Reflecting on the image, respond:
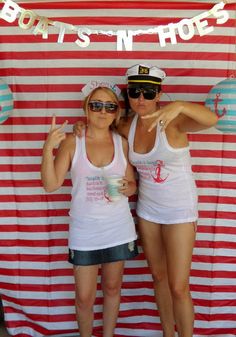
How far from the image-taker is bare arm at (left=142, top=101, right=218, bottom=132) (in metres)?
2.17

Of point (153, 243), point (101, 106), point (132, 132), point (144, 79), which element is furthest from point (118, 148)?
point (153, 243)

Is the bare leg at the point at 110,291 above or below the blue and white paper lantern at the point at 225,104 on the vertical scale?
below

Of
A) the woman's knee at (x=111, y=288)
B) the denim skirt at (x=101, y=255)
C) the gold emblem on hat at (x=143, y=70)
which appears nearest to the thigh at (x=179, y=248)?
the denim skirt at (x=101, y=255)

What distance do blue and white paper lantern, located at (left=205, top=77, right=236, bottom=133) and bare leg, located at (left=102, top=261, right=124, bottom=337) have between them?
3.19 ft

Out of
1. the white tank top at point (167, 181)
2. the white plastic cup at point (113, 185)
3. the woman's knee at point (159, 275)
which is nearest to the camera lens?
the white plastic cup at point (113, 185)

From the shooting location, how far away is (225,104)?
2.35 metres

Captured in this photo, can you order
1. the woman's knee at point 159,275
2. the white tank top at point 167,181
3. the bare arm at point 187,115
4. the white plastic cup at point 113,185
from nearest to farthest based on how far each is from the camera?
the bare arm at point 187,115, the white plastic cup at point 113,185, the white tank top at point 167,181, the woman's knee at point 159,275

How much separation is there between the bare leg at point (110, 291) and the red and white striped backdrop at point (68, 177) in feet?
A: 1.06

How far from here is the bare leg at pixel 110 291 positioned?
2568 mm

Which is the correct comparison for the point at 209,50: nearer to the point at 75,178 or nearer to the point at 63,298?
the point at 75,178

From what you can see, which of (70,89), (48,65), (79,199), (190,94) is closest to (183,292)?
(79,199)

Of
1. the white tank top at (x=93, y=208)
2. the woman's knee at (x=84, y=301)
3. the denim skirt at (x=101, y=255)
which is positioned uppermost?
the white tank top at (x=93, y=208)

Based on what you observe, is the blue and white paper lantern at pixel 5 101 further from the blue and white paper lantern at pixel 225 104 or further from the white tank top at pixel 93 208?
the blue and white paper lantern at pixel 225 104

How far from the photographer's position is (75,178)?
2.46 metres
